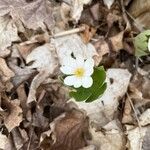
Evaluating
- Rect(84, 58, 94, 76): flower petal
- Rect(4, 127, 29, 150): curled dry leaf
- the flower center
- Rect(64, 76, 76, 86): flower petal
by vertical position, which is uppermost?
Rect(84, 58, 94, 76): flower petal

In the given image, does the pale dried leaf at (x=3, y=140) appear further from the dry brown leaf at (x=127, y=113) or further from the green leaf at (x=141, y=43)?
the green leaf at (x=141, y=43)

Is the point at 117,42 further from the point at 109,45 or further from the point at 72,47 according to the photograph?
the point at 72,47


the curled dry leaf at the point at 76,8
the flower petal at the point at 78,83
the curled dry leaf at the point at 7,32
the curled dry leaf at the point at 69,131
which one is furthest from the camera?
the curled dry leaf at the point at 76,8

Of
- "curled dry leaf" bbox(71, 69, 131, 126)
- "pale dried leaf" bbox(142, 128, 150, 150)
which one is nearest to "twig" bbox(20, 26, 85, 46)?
"curled dry leaf" bbox(71, 69, 131, 126)

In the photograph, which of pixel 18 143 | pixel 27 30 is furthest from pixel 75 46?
pixel 18 143

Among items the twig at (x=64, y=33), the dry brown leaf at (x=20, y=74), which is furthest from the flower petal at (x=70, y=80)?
the twig at (x=64, y=33)

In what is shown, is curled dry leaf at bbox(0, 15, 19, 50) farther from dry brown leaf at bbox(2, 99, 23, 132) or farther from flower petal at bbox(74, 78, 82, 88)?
flower petal at bbox(74, 78, 82, 88)

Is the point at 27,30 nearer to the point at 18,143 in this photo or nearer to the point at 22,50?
the point at 22,50
